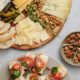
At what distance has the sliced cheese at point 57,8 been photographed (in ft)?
5.97

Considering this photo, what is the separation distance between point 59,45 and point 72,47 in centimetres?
8

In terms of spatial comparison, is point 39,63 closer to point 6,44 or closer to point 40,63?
point 40,63

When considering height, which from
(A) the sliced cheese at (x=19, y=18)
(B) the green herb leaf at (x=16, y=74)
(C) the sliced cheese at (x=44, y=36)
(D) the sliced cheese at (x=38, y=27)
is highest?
(A) the sliced cheese at (x=19, y=18)

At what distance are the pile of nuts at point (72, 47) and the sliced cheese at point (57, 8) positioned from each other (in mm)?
118

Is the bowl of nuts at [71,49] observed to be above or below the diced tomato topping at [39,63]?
above

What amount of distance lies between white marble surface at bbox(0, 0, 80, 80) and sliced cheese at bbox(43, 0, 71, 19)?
0.06 metres

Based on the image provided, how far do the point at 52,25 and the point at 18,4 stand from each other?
209 mm

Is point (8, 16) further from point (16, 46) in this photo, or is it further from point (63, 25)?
point (63, 25)

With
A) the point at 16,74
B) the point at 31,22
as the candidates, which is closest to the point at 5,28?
the point at 31,22

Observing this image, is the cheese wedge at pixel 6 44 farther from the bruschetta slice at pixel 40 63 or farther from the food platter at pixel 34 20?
the bruschetta slice at pixel 40 63

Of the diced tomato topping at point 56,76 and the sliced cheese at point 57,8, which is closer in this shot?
the diced tomato topping at point 56,76

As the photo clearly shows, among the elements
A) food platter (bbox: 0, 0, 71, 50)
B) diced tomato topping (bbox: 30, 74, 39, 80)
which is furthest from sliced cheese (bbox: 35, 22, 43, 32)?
diced tomato topping (bbox: 30, 74, 39, 80)

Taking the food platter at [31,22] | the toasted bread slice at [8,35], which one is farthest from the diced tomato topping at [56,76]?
the toasted bread slice at [8,35]

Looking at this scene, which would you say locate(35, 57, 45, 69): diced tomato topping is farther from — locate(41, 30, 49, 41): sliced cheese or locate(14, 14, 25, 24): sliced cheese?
locate(14, 14, 25, 24): sliced cheese
